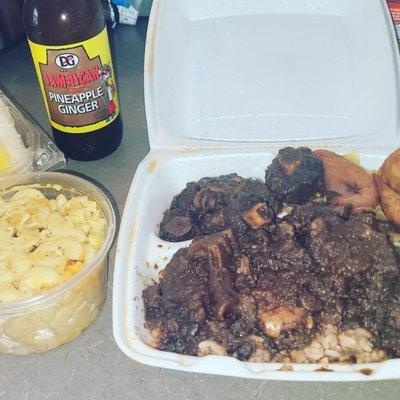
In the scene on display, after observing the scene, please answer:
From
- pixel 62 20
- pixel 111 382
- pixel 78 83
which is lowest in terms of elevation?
pixel 111 382

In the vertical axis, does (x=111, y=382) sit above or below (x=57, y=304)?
below

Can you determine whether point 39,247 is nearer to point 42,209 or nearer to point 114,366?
point 42,209

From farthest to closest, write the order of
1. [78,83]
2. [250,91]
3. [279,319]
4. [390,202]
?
[250,91] → [78,83] → [390,202] → [279,319]

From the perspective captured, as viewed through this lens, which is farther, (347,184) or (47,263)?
(347,184)

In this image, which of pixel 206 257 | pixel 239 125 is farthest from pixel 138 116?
pixel 206 257

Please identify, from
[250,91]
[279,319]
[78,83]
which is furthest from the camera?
[250,91]

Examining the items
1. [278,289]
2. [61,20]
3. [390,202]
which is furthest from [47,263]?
[390,202]

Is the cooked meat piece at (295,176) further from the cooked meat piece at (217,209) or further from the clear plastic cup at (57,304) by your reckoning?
the clear plastic cup at (57,304)

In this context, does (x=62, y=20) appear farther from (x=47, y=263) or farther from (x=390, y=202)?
(x=390, y=202)
